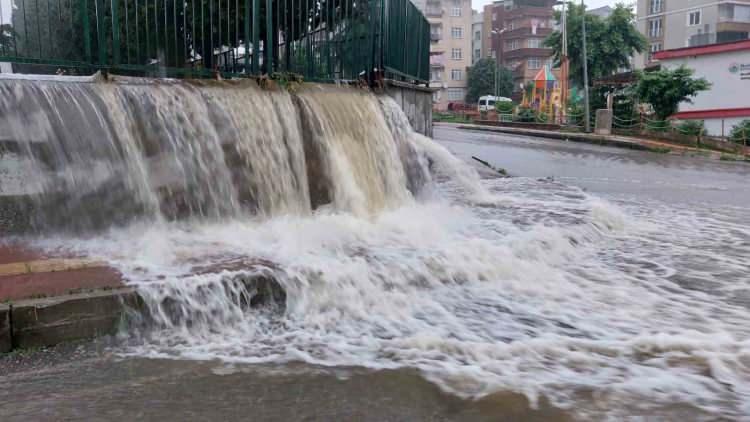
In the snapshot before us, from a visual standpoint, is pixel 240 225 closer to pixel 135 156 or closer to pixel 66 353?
pixel 135 156

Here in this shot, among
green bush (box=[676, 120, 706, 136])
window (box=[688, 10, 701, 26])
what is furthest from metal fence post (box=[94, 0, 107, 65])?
window (box=[688, 10, 701, 26])

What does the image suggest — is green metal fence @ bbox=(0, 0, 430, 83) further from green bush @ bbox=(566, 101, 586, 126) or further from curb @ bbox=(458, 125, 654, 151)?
green bush @ bbox=(566, 101, 586, 126)

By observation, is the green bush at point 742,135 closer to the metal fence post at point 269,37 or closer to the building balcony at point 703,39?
the metal fence post at point 269,37

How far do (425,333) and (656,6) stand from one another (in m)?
62.3

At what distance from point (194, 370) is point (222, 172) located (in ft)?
10.7

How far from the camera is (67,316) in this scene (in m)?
3.63

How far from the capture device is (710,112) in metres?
32.5

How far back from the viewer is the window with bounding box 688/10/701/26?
52.3 metres

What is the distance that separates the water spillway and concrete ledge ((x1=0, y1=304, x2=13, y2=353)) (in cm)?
199

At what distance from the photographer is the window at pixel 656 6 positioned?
5738 cm

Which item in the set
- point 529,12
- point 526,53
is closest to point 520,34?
point 526,53

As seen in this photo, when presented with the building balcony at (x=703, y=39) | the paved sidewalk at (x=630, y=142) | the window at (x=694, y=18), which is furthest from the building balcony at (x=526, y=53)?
the paved sidewalk at (x=630, y=142)

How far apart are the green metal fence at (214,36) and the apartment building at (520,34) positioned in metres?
76.0

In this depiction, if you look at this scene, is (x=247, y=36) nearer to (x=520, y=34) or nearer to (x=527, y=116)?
(x=527, y=116)
